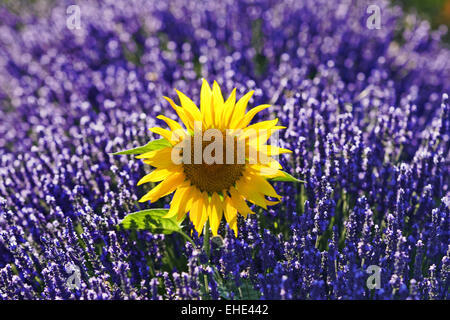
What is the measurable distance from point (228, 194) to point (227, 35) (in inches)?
130

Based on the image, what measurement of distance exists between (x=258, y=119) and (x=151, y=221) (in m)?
1.49

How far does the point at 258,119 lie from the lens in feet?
12.0

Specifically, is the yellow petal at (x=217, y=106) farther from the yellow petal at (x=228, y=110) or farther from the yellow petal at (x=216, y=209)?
the yellow petal at (x=216, y=209)

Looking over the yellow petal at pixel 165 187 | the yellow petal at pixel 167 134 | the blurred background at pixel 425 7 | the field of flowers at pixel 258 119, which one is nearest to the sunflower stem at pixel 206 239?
the field of flowers at pixel 258 119

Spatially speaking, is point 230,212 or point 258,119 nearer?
point 230,212

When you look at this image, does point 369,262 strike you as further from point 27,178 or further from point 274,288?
point 27,178

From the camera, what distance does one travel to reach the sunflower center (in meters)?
2.24

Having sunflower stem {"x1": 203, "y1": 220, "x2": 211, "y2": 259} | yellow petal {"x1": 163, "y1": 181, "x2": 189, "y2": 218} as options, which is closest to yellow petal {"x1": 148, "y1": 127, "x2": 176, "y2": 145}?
yellow petal {"x1": 163, "y1": 181, "x2": 189, "y2": 218}

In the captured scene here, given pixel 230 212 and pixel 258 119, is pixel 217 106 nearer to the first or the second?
pixel 230 212

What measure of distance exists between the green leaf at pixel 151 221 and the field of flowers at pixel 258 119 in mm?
152

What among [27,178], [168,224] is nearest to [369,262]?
[168,224]

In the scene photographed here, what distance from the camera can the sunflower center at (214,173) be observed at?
7.35ft

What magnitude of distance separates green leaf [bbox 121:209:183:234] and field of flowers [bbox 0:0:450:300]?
0.50 feet

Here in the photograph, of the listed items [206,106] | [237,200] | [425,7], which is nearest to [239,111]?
[206,106]
